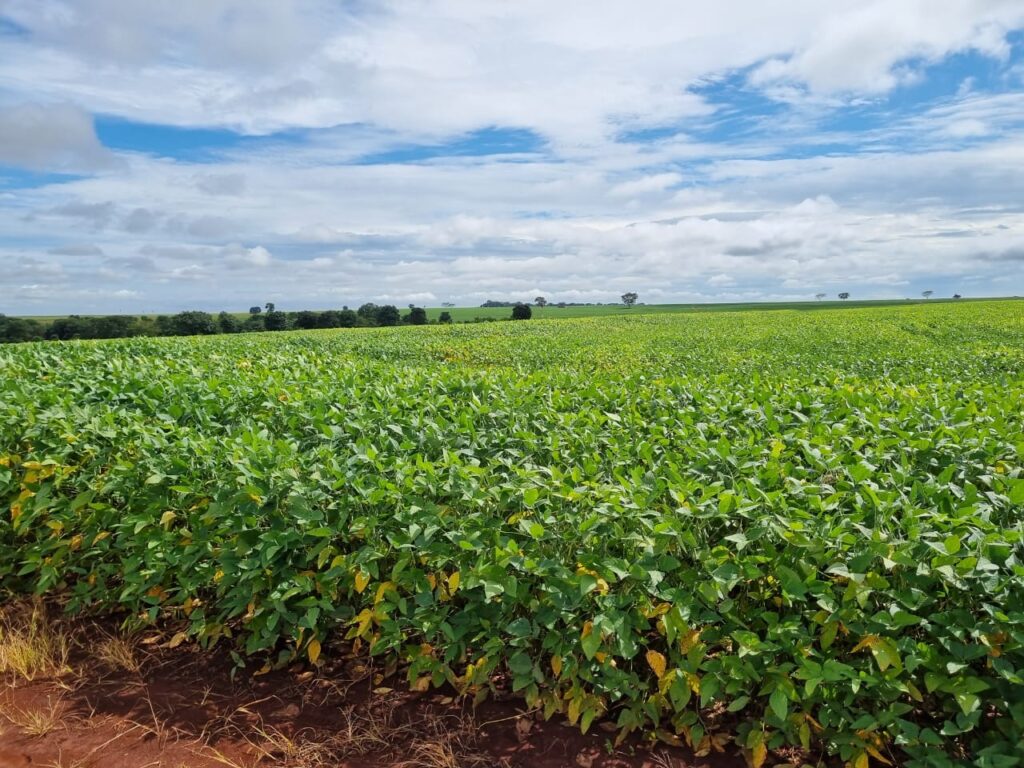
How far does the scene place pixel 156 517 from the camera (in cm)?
435

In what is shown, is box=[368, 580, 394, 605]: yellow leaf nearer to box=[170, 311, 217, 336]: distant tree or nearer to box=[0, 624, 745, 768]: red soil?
box=[0, 624, 745, 768]: red soil

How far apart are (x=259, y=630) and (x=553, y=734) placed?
182cm

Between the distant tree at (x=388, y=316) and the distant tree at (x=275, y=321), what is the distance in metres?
9.05

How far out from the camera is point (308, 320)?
62.8 m

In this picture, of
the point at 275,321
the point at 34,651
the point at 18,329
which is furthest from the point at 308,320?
the point at 34,651

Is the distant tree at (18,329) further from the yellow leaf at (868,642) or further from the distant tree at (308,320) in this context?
the yellow leaf at (868,642)

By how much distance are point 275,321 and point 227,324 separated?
15.7 feet

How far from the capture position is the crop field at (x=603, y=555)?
9.25ft

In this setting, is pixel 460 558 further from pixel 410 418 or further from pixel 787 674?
pixel 410 418

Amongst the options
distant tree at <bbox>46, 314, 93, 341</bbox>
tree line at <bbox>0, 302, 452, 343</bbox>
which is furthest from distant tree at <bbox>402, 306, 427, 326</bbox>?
distant tree at <bbox>46, 314, 93, 341</bbox>

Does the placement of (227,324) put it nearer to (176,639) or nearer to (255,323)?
(255,323)

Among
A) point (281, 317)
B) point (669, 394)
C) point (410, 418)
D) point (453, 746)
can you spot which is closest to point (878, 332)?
point (669, 394)

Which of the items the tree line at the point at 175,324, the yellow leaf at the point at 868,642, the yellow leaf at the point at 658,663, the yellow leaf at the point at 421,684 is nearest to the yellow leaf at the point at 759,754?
the yellow leaf at the point at 658,663

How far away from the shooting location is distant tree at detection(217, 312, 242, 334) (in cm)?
5506
